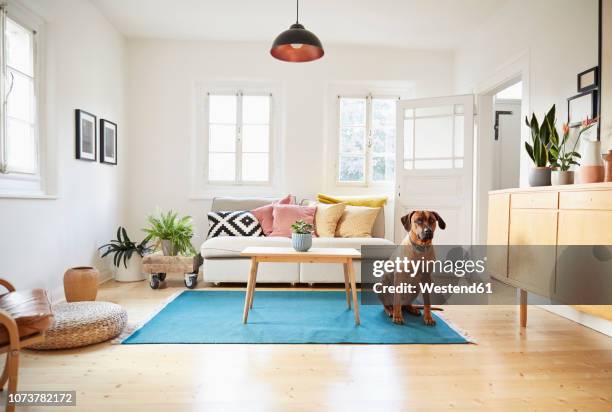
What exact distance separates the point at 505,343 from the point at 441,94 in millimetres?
3549

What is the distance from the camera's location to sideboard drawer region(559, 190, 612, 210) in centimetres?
199

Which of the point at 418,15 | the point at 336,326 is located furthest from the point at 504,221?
the point at 418,15

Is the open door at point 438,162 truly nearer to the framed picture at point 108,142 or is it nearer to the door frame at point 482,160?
the door frame at point 482,160

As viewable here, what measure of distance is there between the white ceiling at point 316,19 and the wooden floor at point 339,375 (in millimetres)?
3149

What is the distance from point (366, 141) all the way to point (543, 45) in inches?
87.0

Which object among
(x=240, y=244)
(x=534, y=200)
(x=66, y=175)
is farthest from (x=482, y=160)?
(x=66, y=175)

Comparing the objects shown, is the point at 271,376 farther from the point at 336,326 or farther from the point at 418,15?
the point at 418,15

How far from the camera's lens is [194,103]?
16.2 ft

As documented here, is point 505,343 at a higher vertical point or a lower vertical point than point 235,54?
lower

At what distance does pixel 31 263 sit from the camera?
2941mm

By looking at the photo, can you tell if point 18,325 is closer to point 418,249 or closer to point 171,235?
point 418,249

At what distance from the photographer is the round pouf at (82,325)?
2.13 meters

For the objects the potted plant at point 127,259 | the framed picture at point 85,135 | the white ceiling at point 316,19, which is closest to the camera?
the framed picture at point 85,135

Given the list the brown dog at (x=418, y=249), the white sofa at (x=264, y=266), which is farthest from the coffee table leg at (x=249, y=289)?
the white sofa at (x=264, y=266)
